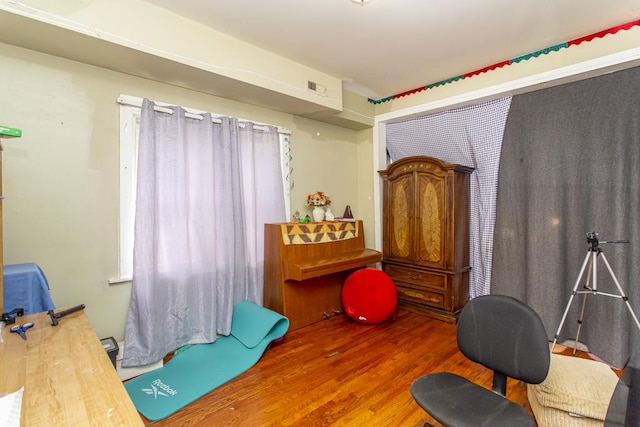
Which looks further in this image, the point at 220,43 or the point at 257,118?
the point at 257,118

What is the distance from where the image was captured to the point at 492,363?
1.58 metres

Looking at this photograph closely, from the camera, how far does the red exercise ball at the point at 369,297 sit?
10.7 feet

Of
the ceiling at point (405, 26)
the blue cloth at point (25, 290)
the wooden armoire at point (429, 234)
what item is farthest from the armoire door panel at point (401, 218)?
the blue cloth at point (25, 290)

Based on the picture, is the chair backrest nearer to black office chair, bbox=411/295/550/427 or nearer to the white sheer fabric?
black office chair, bbox=411/295/550/427

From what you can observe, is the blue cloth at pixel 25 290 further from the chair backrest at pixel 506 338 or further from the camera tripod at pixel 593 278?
the camera tripod at pixel 593 278

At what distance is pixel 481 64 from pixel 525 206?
4.90 ft

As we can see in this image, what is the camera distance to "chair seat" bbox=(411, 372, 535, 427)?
1.33 metres

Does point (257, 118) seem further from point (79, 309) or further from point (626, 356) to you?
point (626, 356)

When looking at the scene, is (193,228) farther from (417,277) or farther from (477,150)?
(477,150)

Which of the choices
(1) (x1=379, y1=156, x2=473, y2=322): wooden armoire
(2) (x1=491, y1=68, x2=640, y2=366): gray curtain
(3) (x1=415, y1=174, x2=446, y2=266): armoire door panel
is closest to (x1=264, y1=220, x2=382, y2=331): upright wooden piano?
(1) (x1=379, y1=156, x2=473, y2=322): wooden armoire

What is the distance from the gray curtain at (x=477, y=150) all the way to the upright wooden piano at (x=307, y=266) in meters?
1.14

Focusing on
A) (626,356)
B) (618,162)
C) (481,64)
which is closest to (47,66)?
(481,64)

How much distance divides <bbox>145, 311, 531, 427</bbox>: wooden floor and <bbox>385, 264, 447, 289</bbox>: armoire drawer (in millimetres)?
478

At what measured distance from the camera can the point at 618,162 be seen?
2514 mm
